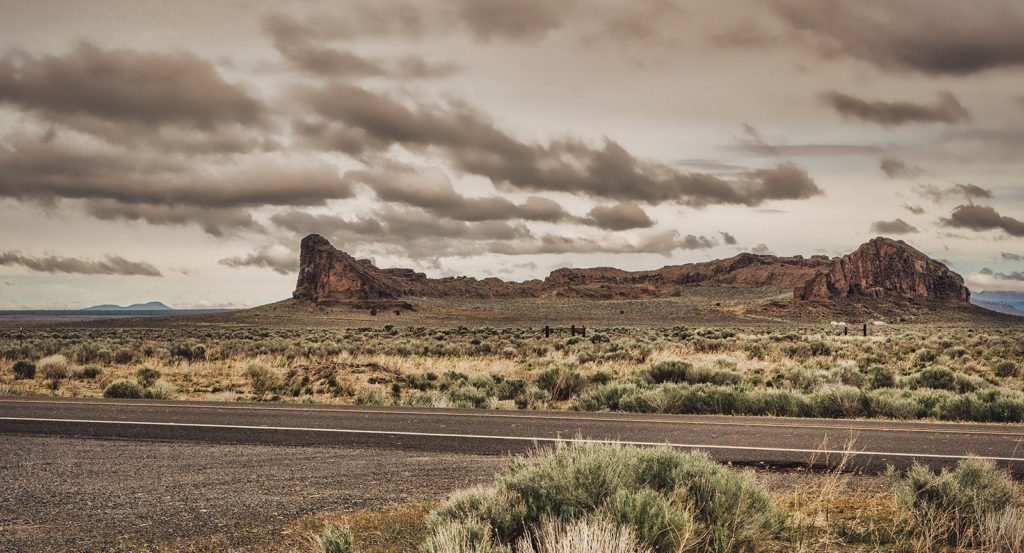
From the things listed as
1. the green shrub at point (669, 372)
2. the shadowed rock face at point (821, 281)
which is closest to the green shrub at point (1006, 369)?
the green shrub at point (669, 372)

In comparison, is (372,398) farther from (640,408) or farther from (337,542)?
(337,542)

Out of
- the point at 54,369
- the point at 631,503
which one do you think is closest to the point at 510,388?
the point at 631,503

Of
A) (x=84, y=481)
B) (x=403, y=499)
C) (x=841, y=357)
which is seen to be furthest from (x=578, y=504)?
(x=841, y=357)

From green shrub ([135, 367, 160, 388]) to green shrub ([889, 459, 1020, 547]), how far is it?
886 inches

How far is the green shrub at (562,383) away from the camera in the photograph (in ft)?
65.2

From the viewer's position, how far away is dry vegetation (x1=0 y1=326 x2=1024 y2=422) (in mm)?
15875

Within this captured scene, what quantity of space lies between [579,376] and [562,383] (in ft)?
3.07

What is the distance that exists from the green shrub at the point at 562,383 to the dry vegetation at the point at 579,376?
39mm

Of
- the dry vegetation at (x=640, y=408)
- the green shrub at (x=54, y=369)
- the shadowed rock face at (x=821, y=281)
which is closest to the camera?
the dry vegetation at (x=640, y=408)

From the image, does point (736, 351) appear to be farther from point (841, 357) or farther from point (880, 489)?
point (880, 489)

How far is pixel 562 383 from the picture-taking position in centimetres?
1994

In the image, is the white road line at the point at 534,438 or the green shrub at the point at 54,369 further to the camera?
the green shrub at the point at 54,369

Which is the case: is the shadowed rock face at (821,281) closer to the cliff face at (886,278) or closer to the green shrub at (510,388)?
the cliff face at (886,278)

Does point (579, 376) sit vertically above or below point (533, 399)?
above
